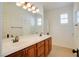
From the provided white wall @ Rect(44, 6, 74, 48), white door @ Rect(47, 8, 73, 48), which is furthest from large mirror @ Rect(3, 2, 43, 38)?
white door @ Rect(47, 8, 73, 48)

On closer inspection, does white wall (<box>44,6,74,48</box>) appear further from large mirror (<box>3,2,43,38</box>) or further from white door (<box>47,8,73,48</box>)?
large mirror (<box>3,2,43,38</box>)

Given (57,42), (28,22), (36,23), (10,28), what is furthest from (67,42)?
(10,28)

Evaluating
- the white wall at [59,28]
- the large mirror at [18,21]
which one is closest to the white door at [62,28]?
the white wall at [59,28]

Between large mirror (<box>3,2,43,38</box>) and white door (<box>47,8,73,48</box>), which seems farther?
white door (<box>47,8,73,48</box>)

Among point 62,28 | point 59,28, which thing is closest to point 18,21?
point 59,28

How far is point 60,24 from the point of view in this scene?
5.35 meters

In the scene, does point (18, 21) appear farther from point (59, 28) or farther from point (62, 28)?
point (62, 28)

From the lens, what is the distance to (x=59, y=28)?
534 cm

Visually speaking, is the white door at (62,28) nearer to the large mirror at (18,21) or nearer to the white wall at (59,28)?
the white wall at (59,28)

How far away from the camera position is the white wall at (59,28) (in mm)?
5016

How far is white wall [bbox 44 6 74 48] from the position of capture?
5.02 metres

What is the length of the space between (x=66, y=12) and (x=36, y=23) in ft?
6.00

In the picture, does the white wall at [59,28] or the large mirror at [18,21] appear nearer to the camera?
the large mirror at [18,21]

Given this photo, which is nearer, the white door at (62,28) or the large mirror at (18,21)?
the large mirror at (18,21)
